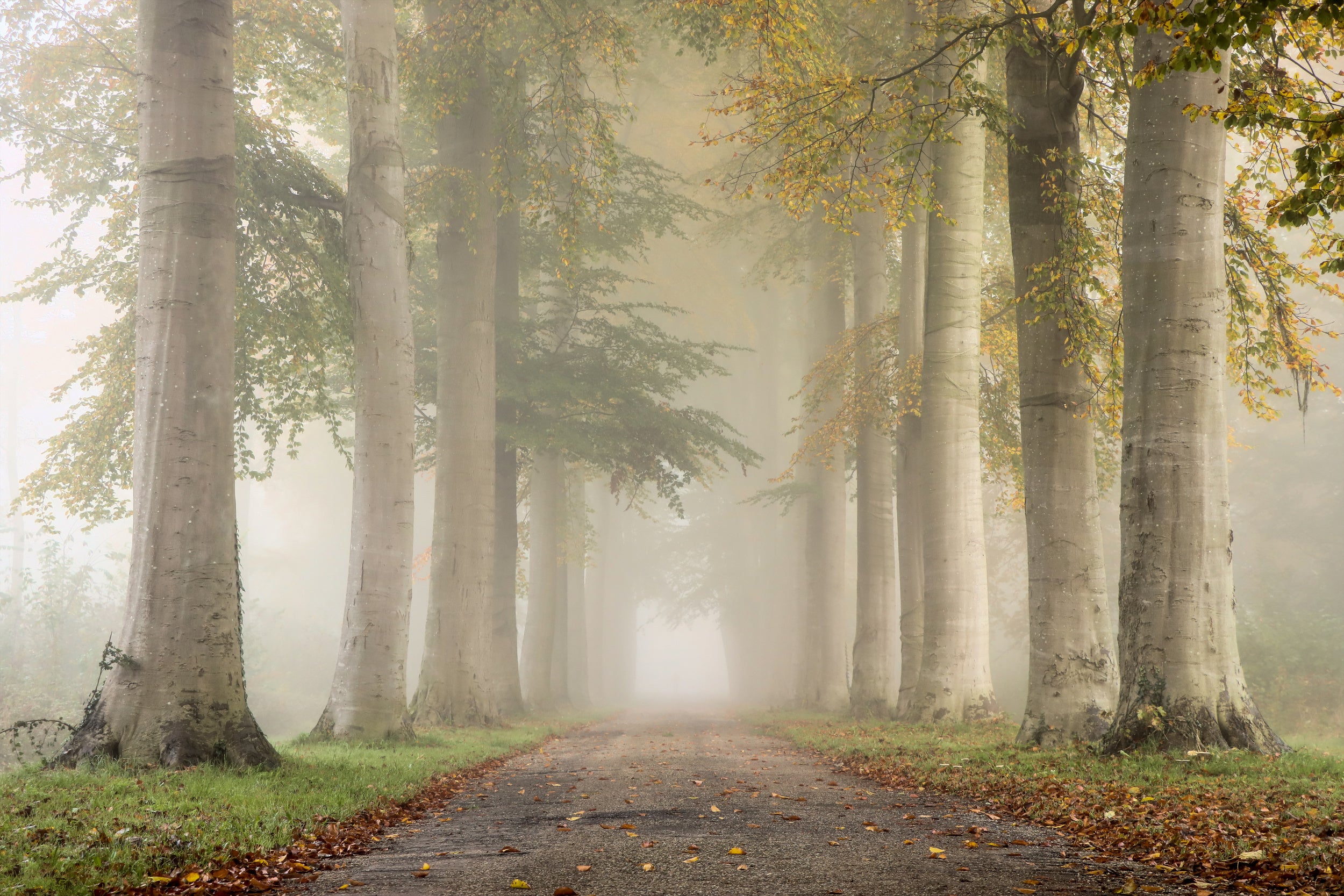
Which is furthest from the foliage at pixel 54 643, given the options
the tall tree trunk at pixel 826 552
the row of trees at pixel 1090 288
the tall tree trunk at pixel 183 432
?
the row of trees at pixel 1090 288

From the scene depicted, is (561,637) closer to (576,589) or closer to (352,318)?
(576,589)

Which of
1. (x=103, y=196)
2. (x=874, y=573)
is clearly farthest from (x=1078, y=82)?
(x=103, y=196)

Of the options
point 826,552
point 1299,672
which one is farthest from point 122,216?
point 1299,672

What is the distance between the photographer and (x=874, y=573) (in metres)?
16.3

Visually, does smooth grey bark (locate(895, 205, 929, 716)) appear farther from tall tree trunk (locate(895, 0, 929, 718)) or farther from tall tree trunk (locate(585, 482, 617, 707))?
tall tree trunk (locate(585, 482, 617, 707))

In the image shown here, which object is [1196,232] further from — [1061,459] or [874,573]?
[874,573]

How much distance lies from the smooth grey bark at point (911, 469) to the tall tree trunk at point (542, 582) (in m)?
8.39

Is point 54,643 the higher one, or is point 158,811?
point 158,811

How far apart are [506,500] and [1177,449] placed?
1403 cm

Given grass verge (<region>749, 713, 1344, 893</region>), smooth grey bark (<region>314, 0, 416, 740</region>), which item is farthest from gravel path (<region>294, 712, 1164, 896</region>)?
smooth grey bark (<region>314, 0, 416, 740</region>)

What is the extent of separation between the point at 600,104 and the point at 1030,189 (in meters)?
7.32

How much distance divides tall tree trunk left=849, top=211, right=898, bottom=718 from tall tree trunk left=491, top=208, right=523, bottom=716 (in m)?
6.95

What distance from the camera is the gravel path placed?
3.99 m

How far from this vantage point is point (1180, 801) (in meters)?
5.38
